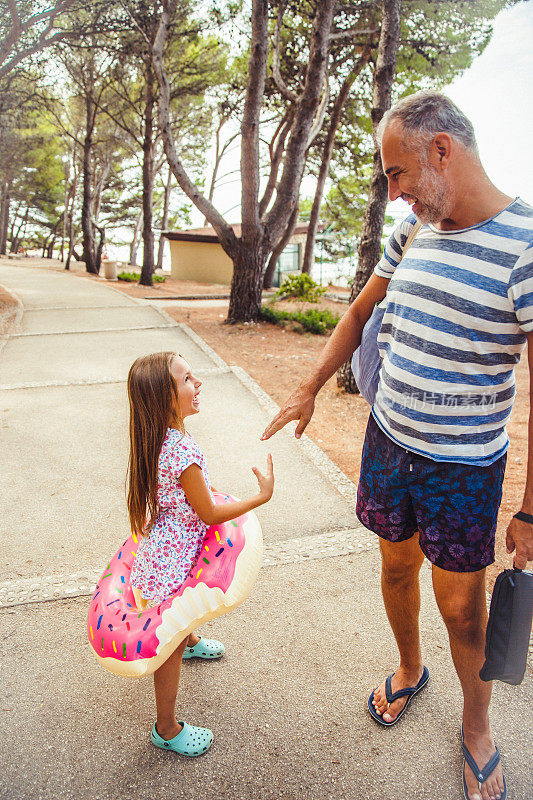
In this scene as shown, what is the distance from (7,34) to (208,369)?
822 centimetres

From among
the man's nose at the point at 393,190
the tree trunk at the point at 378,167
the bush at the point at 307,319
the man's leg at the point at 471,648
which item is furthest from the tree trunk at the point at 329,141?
the man's leg at the point at 471,648

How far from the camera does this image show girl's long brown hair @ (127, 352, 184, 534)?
6.44ft

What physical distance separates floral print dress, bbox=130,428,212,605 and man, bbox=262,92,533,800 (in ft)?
1.98

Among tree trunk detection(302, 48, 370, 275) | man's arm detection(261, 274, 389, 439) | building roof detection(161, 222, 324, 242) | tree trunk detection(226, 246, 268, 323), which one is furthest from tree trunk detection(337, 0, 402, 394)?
building roof detection(161, 222, 324, 242)

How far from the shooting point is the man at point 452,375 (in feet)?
5.36

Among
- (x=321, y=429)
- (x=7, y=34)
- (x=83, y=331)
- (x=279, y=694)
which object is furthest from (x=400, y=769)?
(x=7, y=34)

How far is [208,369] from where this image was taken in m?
7.61

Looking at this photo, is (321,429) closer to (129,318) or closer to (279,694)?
(279,694)

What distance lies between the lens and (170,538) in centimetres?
204

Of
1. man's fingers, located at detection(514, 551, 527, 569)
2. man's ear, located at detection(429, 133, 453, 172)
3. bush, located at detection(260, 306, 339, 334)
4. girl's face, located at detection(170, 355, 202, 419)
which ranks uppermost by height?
man's ear, located at detection(429, 133, 453, 172)

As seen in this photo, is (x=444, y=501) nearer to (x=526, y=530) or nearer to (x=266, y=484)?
(x=526, y=530)

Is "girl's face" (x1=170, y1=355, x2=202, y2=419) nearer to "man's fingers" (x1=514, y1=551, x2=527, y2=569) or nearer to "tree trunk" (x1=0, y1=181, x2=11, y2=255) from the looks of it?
"man's fingers" (x1=514, y1=551, x2=527, y2=569)

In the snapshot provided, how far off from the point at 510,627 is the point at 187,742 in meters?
1.20

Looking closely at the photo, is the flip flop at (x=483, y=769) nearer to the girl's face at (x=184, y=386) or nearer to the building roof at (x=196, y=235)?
the girl's face at (x=184, y=386)
